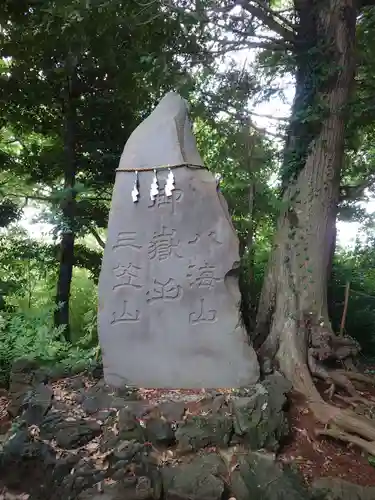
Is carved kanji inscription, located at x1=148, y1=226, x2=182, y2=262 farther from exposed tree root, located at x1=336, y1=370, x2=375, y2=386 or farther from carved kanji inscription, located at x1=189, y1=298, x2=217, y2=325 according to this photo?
exposed tree root, located at x1=336, y1=370, x2=375, y2=386

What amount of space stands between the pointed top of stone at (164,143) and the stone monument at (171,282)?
0.04 feet

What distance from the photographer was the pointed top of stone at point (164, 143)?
4446mm

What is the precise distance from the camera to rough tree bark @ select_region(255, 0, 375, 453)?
4.46 metres

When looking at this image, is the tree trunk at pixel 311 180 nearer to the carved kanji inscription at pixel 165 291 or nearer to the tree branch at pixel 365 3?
the tree branch at pixel 365 3

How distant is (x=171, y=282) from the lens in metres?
4.30

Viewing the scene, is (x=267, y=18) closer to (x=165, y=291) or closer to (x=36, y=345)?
(x=165, y=291)

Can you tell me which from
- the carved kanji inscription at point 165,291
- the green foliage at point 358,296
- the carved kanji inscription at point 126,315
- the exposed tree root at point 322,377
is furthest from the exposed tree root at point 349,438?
the green foliage at point 358,296

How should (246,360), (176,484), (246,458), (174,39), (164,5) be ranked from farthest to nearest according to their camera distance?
(174,39)
(164,5)
(246,360)
(246,458)
(176,484)

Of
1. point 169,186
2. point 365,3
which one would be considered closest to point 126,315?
point 169,186

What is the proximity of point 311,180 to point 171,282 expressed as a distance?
5.93 ft

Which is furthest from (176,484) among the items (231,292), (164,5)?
(164,5)

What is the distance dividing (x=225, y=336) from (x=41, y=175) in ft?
13.5

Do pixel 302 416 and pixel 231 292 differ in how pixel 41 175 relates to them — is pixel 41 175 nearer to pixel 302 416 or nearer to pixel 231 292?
pixel 231 292

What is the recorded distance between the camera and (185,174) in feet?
14.3
